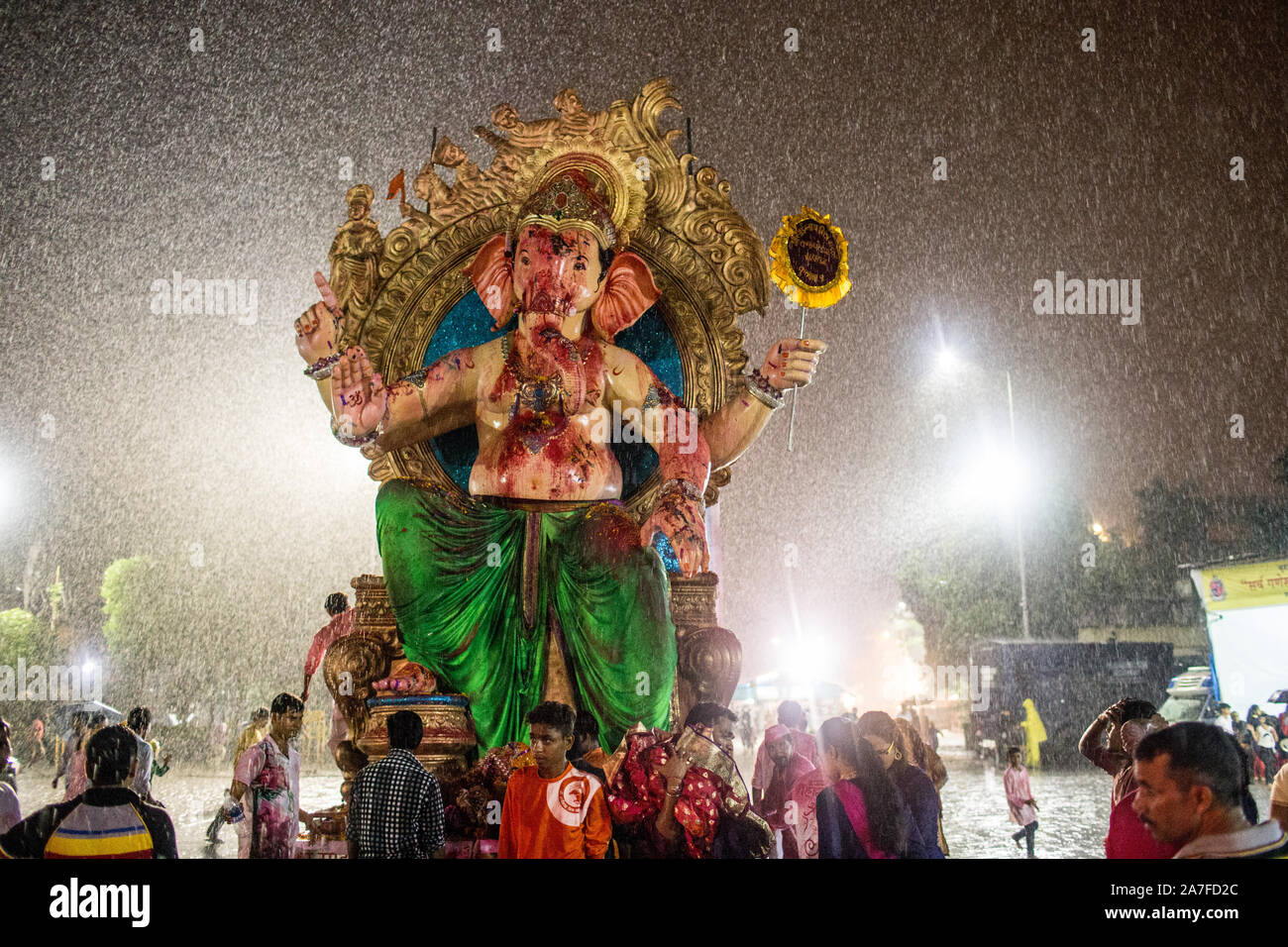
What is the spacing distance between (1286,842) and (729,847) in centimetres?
184

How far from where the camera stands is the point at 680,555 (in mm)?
5352

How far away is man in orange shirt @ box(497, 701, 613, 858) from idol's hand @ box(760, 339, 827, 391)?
8.58 feet

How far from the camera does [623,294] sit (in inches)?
242

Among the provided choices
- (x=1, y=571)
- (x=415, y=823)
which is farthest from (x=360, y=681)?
(x=1, y=571)

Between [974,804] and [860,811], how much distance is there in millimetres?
10112

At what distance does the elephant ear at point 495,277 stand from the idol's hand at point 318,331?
100cm

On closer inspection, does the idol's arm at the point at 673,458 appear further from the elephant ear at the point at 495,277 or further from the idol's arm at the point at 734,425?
the elephant ear at the point at 495,277

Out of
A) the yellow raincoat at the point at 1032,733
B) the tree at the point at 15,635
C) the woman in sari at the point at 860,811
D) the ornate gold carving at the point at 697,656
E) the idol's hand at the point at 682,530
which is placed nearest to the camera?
the woman in sari at the point at 860,811

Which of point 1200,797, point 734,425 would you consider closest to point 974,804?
point 734,425

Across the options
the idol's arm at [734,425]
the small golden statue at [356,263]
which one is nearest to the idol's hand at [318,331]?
the small golden statue at [356,263]

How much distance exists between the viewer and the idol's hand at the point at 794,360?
563 centimetres

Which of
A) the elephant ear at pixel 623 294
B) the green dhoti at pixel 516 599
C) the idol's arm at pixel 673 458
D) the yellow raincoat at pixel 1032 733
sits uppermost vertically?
the elephant ear at pixel 623 294

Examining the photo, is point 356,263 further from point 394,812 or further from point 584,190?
point 394,812
